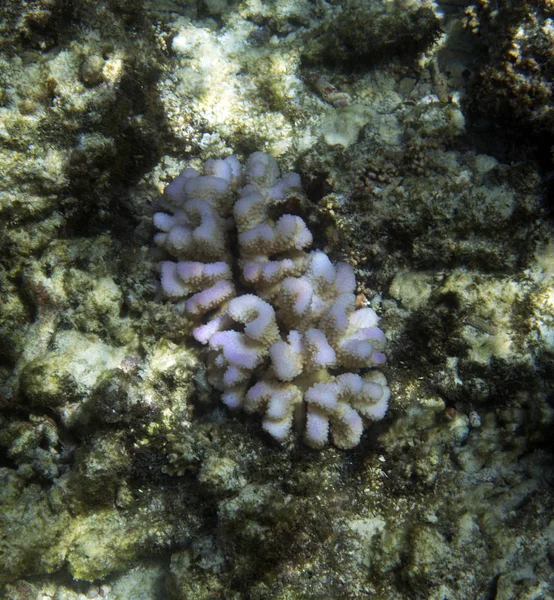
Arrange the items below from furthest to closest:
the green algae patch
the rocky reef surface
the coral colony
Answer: the green algae patch → the coral colony → the rocky reef surface

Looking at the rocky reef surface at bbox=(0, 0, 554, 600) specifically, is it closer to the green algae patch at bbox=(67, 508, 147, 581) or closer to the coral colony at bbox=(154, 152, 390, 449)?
the green algae patch at bbox=(67, 508, 147, 581)

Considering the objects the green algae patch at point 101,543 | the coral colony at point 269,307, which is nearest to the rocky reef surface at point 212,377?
the green algae patch at point 101,543

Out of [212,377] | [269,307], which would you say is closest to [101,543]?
[212,377]

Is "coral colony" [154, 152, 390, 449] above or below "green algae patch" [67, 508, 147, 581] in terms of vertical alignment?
above

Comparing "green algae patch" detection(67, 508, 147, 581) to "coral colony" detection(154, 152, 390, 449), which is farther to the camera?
"green algae patch" detection(67, 508, 147, 581)

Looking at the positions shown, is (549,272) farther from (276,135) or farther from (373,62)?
(373,62)

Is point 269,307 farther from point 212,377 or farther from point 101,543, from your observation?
point 101,543

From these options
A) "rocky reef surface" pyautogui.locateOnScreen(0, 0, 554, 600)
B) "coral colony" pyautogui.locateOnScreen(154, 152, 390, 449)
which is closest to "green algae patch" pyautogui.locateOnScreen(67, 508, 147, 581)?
"rocky reef surface" pyautogui.locateOnScreen(0, 0, 554, 600)
